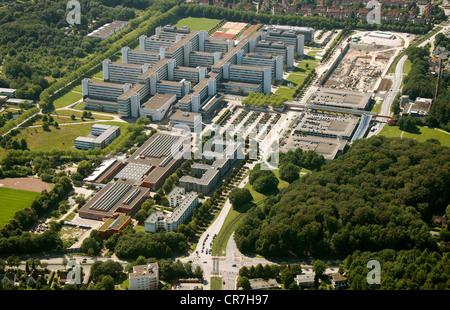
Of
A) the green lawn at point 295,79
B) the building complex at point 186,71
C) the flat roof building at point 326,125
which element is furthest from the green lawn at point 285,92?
the flat roof building at point 326,125

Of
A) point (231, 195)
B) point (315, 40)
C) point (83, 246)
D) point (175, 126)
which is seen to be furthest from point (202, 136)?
point (315, 40)

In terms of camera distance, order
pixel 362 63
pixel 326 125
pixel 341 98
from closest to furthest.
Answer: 1. pixel 326 125
2. pixel 341 98
3. pixel 362 63

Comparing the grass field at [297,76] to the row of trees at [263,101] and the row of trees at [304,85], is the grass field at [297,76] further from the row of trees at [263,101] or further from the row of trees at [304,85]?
the row of trees at [263,101]

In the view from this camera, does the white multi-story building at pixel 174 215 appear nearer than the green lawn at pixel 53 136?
Yes

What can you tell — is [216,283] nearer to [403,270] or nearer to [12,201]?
[403,270]

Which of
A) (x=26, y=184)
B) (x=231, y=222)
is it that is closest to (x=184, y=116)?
(x=26, y=184)

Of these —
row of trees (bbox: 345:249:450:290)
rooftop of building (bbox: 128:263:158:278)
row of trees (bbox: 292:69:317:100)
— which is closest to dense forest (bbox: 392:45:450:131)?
row of trees (bbox: 292:69:317:100)
